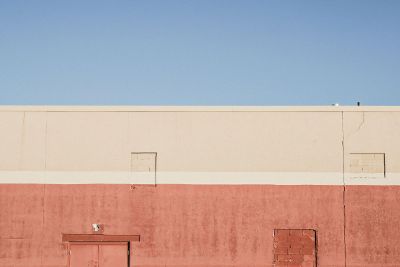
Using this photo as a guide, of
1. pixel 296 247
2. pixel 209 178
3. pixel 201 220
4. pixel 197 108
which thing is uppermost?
pixel 197 108

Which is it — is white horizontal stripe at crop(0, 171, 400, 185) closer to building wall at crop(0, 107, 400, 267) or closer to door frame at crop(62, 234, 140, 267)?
building wall at crop(0, 107, 400, 267)

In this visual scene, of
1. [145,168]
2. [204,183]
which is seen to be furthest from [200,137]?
[145,168]

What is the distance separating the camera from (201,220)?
20578 millimetres

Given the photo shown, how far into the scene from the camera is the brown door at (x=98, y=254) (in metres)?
20.6

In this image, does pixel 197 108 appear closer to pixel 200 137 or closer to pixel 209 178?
pixel 200 137

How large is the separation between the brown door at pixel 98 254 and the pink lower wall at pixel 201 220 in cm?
36

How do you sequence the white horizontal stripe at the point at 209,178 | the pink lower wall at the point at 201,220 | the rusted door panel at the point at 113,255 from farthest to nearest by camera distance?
the white horizontal stripe at the point at 209,178 < the rusted door panel at the point at 113,255 < the pink lower wall at the point at 201,220

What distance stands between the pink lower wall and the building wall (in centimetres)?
4

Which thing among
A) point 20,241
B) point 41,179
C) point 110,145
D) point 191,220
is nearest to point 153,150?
point 110,145

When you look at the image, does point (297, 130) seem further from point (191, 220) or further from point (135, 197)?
point (135, 197)

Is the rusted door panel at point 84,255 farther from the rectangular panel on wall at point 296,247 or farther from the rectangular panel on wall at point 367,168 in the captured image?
the rectangular panel on wall at point 367,168

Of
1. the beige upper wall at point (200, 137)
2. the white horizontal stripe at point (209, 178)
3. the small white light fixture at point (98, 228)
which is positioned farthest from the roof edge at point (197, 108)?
the small white light fixture at point (98, 228)

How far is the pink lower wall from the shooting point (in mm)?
20406

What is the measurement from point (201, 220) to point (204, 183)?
137 centimetres
